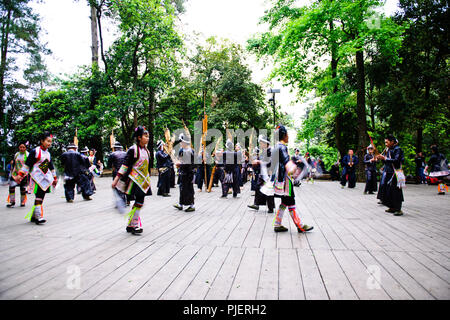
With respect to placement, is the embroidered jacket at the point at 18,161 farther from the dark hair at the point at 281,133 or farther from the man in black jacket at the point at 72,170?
the dark hair at the point at 281,133

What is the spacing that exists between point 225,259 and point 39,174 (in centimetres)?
480

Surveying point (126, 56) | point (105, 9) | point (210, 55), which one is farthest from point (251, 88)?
point (105, 9)

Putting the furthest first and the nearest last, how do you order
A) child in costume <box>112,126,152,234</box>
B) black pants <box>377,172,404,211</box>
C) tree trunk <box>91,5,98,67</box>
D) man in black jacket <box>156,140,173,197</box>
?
tree trunk <box>91,5,98,67</box>, man in black jacket <box>156,140,173,197</box>, black pants <box>377,172,404,211</box>, child in costume <box>112,126,152,234</box>

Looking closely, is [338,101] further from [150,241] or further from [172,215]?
[150,241]

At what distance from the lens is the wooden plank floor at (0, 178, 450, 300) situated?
271 centimetres

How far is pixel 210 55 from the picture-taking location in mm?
26625

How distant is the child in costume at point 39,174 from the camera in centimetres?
591

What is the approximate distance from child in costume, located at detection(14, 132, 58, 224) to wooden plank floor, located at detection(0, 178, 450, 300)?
28cm

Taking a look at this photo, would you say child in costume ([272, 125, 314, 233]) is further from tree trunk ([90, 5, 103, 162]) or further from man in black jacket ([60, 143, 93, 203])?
tree trunk ([90, 5, 103, 162])

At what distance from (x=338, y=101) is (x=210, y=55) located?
14.3 meters

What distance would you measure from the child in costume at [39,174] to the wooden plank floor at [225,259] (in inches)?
11.2

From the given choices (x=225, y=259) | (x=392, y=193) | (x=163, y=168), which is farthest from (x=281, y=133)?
(x=163, y=168)

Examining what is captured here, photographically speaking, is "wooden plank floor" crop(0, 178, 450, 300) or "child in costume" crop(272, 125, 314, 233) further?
"child in costume" crop(272, 125, 314, 233)

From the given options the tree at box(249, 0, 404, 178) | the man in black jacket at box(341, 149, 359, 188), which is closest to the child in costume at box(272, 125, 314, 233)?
the man in black jacket at box(341, 149, 359, 188)
